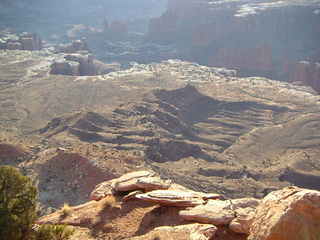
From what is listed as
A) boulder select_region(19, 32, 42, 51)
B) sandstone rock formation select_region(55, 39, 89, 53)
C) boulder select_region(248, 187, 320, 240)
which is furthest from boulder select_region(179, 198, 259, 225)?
boulder select_region(19, 32, 42, 51)

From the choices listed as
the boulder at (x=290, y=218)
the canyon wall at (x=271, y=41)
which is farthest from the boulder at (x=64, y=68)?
the boulder at (x=290, y=218)

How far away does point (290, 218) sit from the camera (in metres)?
12.7

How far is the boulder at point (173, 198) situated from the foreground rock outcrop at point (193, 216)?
0.13 feet

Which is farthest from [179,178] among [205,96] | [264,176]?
[205,96]

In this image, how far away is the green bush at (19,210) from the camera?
49.1 ft

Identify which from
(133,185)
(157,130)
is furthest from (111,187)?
(157,130)

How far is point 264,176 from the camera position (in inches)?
2640

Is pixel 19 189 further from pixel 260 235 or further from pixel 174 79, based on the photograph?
pixel 174 79

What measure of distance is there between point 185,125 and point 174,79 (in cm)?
3878

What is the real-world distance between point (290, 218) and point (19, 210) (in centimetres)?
877

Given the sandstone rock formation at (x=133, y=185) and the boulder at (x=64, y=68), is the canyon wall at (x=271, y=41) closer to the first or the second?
the boulder at (x=64, y=68)

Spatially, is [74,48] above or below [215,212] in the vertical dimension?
below

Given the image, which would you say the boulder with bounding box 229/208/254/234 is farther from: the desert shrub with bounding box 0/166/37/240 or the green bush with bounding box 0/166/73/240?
the desert shrub with bounding box 0/166/37/240

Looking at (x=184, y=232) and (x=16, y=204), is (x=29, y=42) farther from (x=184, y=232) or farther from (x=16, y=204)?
(x=184, y=232)
